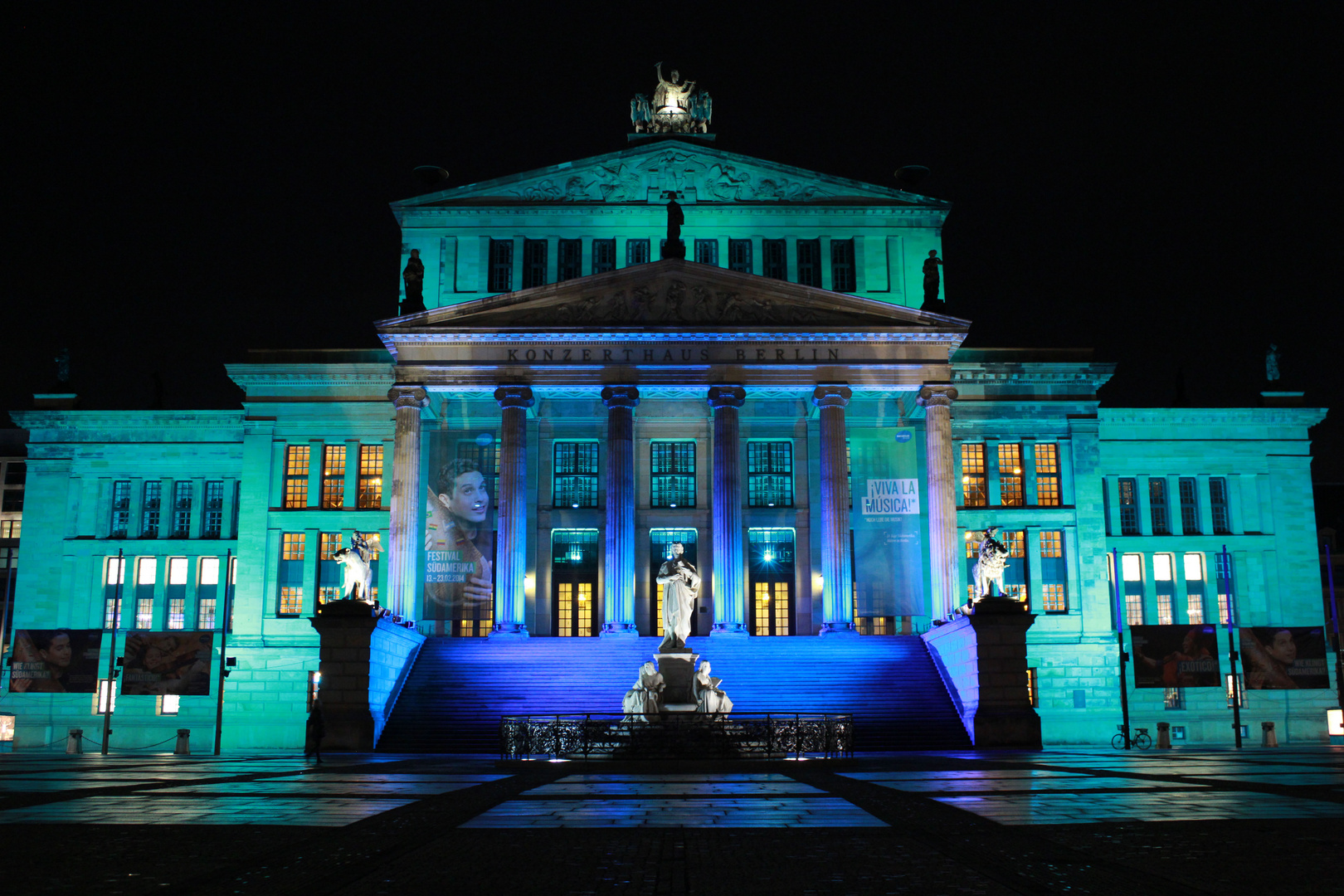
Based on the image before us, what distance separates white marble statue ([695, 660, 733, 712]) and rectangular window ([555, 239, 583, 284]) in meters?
28.5

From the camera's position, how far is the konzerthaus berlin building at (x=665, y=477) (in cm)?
4981

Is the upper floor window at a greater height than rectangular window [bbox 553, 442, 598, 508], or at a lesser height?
greater

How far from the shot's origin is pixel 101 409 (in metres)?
59.1

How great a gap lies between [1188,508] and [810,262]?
22.1 meters

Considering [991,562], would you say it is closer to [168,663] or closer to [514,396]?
[514,396]

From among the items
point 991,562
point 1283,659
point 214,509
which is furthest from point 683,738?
point 214,509

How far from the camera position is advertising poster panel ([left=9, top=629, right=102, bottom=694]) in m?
50.4

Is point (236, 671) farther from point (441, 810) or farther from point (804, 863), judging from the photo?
point (804, 863)

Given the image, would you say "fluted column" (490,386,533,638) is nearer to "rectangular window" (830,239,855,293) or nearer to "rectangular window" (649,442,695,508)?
"rectangular window" (649,442,695,508)

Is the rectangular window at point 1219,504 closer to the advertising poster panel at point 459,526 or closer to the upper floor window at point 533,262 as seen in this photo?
the upper floor window at point 533,262

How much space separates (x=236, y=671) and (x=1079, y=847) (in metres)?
49.0

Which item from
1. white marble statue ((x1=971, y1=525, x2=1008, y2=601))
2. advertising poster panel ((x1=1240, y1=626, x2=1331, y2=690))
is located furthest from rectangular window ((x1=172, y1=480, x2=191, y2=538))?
advertising poster panel ((x1=1240, y1=626, x2=1331, y2=690))

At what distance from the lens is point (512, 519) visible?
163 ft

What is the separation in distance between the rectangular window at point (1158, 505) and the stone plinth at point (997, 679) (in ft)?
75.7
